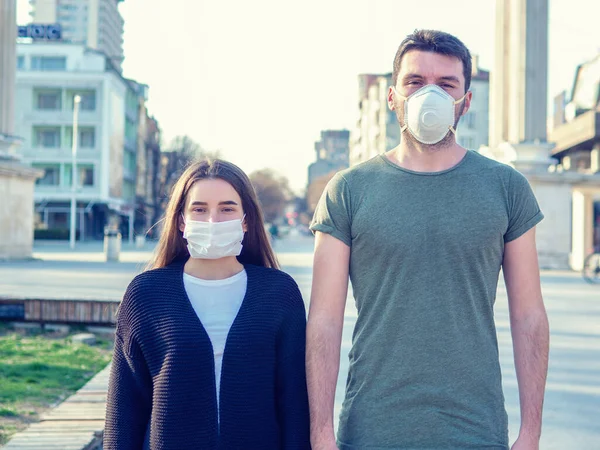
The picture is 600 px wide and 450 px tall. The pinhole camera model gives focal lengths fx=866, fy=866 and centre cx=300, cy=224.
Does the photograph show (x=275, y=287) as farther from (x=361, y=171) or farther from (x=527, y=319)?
(x=527, y=319)

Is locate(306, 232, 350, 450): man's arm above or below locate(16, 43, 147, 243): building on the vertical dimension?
below

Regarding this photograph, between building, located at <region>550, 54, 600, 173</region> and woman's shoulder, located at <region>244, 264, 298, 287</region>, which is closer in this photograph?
woman's shoulder, located at <region>244, 264, 298, 287</region>

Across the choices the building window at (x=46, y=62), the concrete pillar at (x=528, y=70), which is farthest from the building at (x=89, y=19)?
the concrete pillar at (x=528, y=70)

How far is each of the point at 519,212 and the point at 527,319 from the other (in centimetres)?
36

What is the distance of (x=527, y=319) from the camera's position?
2877 mm

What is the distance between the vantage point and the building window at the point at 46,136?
6650 cm

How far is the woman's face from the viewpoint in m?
3.20

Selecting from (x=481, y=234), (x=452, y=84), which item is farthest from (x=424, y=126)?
(x=481, y=234)

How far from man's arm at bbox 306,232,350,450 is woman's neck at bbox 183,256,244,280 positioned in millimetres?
453

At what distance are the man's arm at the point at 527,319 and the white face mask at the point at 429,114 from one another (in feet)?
1.45

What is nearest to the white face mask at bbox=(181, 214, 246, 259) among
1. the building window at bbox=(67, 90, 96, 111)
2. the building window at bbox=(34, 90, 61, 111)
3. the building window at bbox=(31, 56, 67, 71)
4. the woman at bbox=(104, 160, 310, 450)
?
the woman at bbox=(104, 160, 310, 450)

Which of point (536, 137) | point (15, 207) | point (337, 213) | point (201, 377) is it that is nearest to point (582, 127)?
point (536, 137)

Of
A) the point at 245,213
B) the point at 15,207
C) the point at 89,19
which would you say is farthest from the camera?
the point at 89,19

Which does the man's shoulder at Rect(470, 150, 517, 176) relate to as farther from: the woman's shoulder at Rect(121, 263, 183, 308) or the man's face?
the woman's shoulder at Rect(121, 263, 183, 308)
